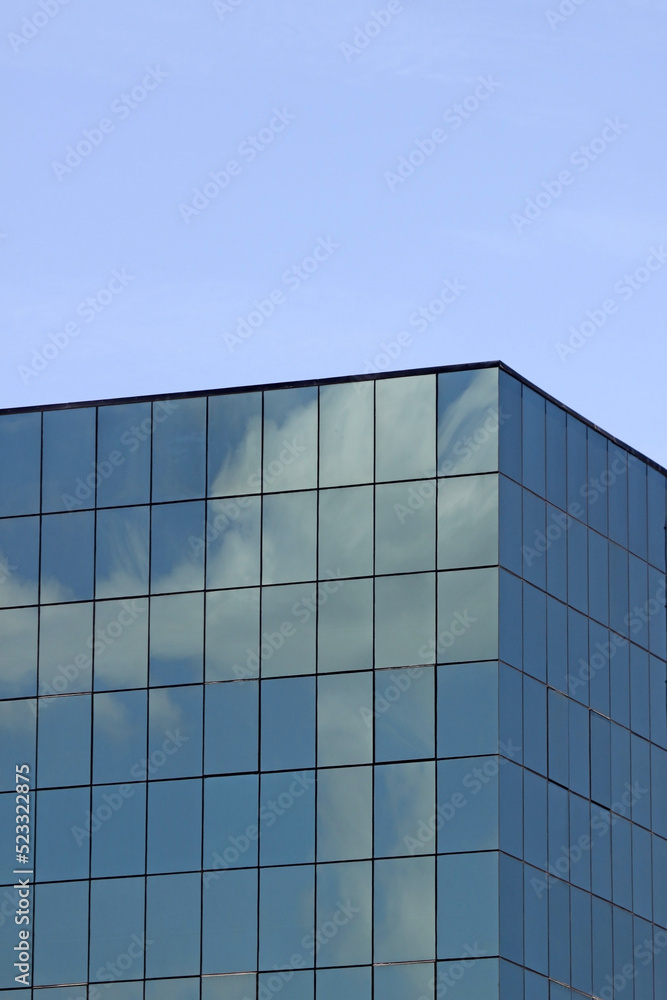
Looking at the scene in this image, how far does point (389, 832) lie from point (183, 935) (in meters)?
6.09

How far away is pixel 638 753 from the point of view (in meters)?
62.9

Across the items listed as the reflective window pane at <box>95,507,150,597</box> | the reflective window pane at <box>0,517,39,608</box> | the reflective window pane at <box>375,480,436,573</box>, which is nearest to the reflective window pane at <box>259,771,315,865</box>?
the reflective window pane at <box>375,480,436,573</box>

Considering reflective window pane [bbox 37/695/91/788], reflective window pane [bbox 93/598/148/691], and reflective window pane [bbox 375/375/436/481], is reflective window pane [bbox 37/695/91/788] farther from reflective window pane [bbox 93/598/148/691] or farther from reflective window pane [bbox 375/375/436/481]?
reflective window pane [bbox 375/375/436/481]

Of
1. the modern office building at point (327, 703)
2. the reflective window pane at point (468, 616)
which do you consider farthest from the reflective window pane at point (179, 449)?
the reflective window pane at point (468, 616)

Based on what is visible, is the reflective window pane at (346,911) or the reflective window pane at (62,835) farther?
the reflective window pane at (62,835)

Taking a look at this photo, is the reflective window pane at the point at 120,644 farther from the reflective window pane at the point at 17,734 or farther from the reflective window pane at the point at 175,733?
the reflective window pane at the point at 17,734

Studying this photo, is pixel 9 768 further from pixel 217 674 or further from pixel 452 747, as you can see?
pixel 452 747

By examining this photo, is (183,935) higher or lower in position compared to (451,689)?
lower

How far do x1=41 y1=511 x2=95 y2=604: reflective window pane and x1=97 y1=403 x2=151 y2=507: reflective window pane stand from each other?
87 cm

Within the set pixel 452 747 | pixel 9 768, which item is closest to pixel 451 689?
pixel 452 747

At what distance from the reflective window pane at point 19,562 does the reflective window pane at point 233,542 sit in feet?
17.0

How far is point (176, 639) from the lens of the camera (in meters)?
60.6

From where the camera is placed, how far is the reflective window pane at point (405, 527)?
5900cm

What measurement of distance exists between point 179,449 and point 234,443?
1.62 meters
